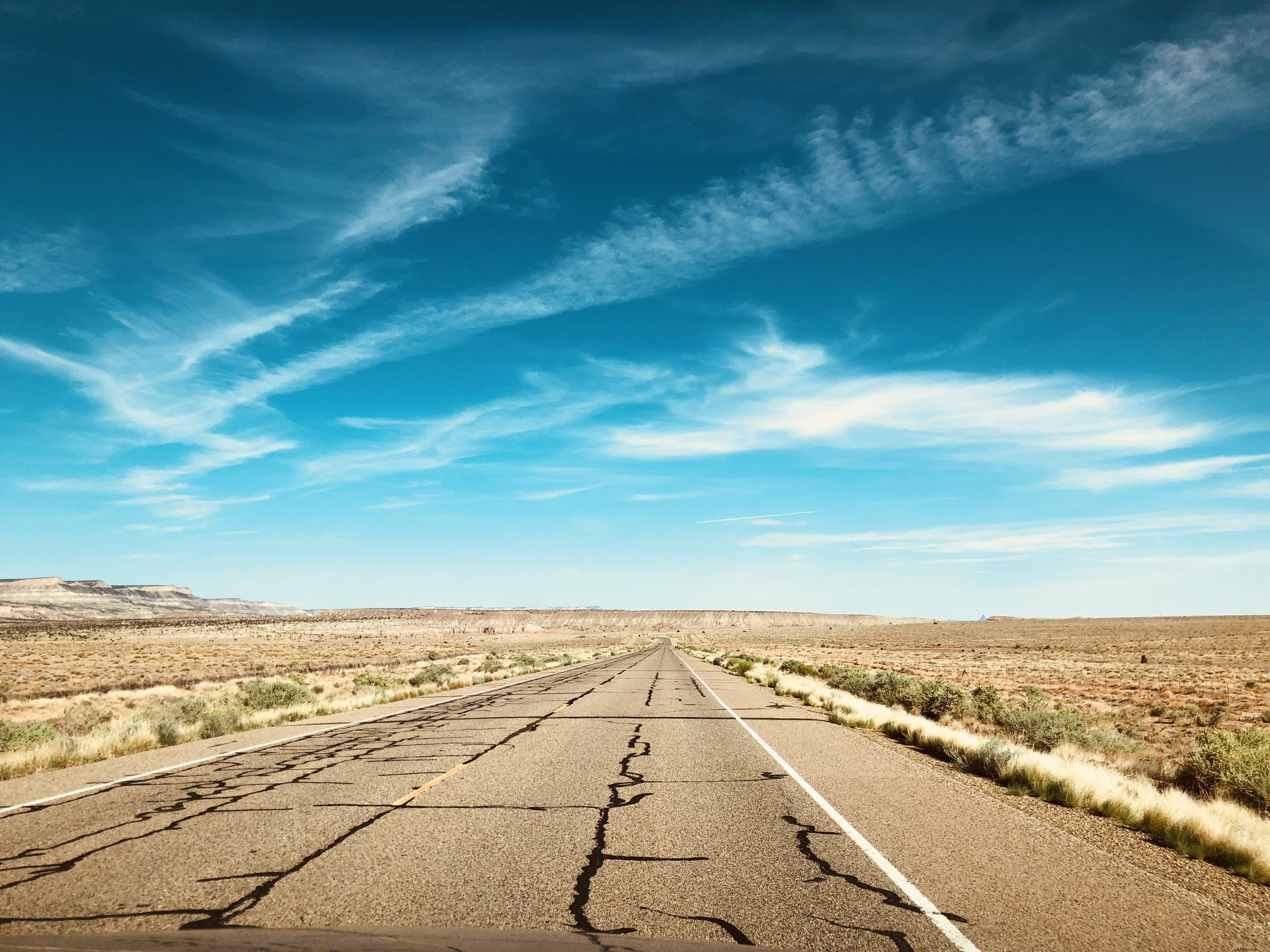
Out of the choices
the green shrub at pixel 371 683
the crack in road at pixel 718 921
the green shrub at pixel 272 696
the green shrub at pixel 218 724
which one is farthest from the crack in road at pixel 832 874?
the green shrub at pixel 371 683

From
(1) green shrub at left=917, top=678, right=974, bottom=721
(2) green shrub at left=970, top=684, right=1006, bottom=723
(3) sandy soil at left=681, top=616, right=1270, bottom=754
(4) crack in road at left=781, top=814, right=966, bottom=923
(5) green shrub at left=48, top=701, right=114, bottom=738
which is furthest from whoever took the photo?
(3) sandy soil at left=681, top=616, right=1270, bottom=754

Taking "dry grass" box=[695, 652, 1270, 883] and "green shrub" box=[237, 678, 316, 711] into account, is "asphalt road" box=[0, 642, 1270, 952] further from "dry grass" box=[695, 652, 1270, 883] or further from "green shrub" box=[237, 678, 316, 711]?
"green shrub" box=[237, 678, 316, 711]

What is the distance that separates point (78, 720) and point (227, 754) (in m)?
10.4

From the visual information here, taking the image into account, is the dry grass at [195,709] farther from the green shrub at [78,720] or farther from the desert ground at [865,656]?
the desert ground at [865,656]

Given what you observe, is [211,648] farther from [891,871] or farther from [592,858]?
[891,871]

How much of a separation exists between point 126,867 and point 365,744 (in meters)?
7.22

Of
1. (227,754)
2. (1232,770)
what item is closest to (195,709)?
(227,754)

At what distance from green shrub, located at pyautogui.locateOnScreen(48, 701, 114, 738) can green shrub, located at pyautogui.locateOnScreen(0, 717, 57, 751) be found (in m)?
0.47

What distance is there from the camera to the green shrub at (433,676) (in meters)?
30.4

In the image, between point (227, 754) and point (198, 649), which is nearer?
point (227, 754)

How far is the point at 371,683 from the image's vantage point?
1158 inches

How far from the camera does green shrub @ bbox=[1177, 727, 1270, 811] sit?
31.7 feet

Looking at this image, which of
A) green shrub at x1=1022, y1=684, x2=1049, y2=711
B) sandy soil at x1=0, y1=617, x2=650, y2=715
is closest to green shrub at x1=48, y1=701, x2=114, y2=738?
sandy soil at x1=0, y1=617, x2=650, y2=715

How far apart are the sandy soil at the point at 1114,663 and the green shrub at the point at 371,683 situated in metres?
23.9
